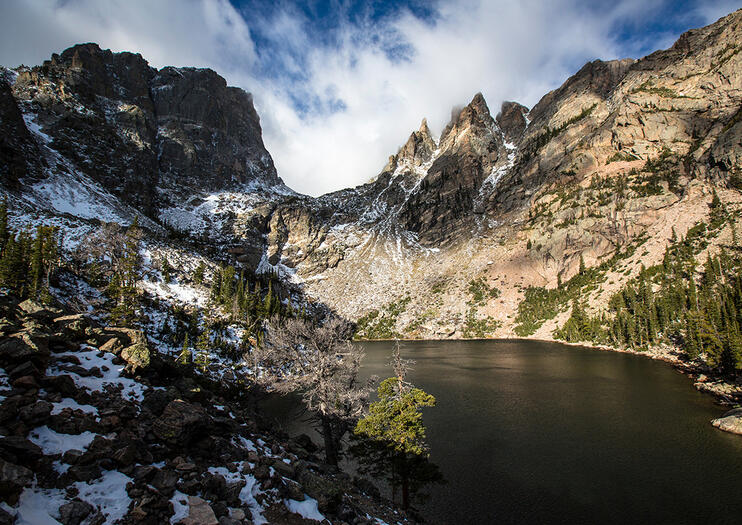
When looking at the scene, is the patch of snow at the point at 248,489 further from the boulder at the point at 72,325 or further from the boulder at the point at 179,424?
the boulder at the point at 72,325

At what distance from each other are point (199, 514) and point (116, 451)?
2.59 metres

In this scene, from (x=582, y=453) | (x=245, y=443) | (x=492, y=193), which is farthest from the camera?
(x=492, y=193)

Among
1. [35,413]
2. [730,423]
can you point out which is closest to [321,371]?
[35,413]

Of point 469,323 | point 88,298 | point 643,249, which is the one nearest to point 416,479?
point 88,298

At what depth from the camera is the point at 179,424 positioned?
955cm

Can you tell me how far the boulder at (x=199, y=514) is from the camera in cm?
668

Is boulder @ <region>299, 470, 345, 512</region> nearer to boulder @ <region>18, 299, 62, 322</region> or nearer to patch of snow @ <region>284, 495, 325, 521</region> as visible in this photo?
patch of snow @ <region>284, 495, 325, 521</region>

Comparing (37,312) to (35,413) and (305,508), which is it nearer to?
(35,413)

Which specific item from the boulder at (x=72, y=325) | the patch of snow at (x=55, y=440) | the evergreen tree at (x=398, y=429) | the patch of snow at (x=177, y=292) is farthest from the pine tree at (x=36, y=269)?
the evergreen tree at (x=398, y=429)

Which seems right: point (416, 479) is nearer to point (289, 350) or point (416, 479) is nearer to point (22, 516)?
point (289, 350)

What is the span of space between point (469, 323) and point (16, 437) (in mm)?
133218

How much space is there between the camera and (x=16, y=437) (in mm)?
6250

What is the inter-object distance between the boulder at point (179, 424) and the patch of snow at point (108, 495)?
7.72 feet

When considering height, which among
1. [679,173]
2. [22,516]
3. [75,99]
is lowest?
[22,516]
